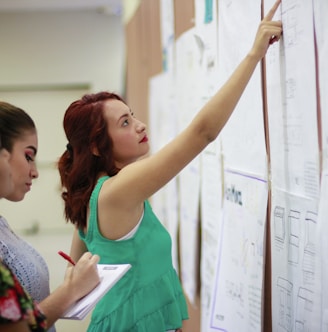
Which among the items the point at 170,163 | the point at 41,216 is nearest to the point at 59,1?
the point at 41,216

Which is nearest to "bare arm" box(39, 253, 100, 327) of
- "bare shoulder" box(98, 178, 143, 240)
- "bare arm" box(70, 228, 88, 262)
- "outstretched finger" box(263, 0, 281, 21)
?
"bare shoulder" box(98, 178, 143, 240)

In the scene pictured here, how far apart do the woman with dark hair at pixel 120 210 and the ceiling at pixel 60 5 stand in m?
4.41

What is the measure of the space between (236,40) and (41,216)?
4.78 m

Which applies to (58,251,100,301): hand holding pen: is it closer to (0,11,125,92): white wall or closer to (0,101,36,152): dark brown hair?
(0,101,36,152): dark brown hair

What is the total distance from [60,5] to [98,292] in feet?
16.3

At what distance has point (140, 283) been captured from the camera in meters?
1.28

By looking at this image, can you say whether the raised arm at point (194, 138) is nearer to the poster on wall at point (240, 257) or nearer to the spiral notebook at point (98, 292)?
the spiral notebook at point (98, 292)

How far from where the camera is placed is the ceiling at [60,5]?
5395 mm

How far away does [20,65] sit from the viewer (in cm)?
584

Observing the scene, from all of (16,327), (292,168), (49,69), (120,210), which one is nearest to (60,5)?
(49,69)

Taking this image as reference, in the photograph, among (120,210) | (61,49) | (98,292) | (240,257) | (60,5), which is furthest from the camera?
(61,49)

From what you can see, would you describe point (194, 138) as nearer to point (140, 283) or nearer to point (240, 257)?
point (140, 283)

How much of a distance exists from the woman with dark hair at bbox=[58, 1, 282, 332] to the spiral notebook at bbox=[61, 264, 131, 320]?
9cm

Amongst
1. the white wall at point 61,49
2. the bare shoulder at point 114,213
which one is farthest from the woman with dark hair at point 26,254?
the white wall at point 61,49
